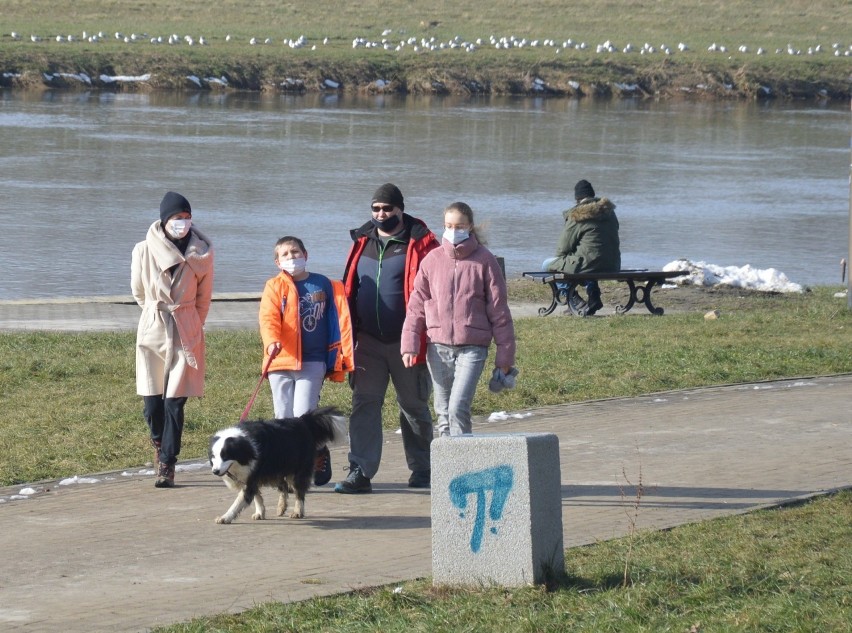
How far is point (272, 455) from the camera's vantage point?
7.05 meters

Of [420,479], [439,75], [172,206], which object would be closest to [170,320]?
[172,206]

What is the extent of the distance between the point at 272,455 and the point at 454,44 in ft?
221

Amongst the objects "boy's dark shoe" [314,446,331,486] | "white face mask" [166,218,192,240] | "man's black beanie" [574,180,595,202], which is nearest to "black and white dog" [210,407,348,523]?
"boy's dark shoe" [314,446,331,486]

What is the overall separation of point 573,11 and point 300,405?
8813 cm

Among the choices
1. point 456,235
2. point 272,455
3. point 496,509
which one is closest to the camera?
point 496,509

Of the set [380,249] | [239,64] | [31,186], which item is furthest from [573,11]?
[380,249]

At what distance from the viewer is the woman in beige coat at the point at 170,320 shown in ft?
→ 25.8

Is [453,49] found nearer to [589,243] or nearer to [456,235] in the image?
[589,243]

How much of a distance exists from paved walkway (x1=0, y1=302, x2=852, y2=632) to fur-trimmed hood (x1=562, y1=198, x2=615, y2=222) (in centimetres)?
536

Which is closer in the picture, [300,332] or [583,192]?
[300,332]

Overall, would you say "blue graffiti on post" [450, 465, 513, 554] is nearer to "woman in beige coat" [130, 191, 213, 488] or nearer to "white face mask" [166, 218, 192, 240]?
"woman in beige coat" [130, 191, 213, 488]

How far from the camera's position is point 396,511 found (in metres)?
7.52

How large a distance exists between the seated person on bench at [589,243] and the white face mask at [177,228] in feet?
26.9

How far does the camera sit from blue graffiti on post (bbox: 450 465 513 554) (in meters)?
5.75
